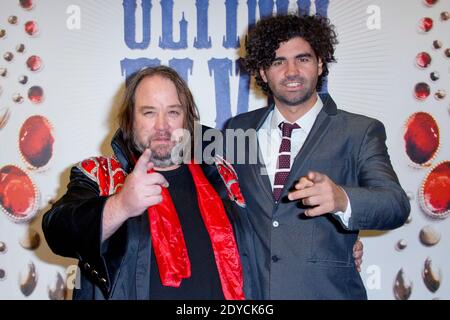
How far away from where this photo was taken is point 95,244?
160 centimetres

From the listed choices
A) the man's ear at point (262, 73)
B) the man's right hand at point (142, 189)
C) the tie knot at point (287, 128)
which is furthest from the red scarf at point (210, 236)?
the man's ear at point (262, 73)

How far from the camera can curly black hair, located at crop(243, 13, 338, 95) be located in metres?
2.39

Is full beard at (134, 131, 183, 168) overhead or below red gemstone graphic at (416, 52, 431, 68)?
below

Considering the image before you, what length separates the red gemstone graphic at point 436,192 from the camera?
292 centimetres

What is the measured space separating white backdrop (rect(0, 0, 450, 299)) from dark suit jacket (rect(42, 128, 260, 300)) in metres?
1.19

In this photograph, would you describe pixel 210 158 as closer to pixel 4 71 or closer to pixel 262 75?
pixel 262 75

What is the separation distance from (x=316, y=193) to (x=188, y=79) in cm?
161

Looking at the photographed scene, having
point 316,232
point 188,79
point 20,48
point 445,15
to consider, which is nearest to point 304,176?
point 316,232

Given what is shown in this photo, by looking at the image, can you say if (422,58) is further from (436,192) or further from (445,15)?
(436,192)

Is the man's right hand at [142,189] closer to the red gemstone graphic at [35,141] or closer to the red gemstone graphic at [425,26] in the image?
the red gemstone graphic at [35,141]

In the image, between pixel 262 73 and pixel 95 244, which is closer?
pixel 95 244

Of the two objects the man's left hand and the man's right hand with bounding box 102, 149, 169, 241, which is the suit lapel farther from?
the man's right hand with bounding box 102, 149, 169, 241

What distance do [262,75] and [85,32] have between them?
3.40ft

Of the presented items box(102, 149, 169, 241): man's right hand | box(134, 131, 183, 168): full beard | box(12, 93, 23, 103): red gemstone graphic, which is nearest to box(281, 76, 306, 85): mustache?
box(134, 131, 183, 168): full beard
